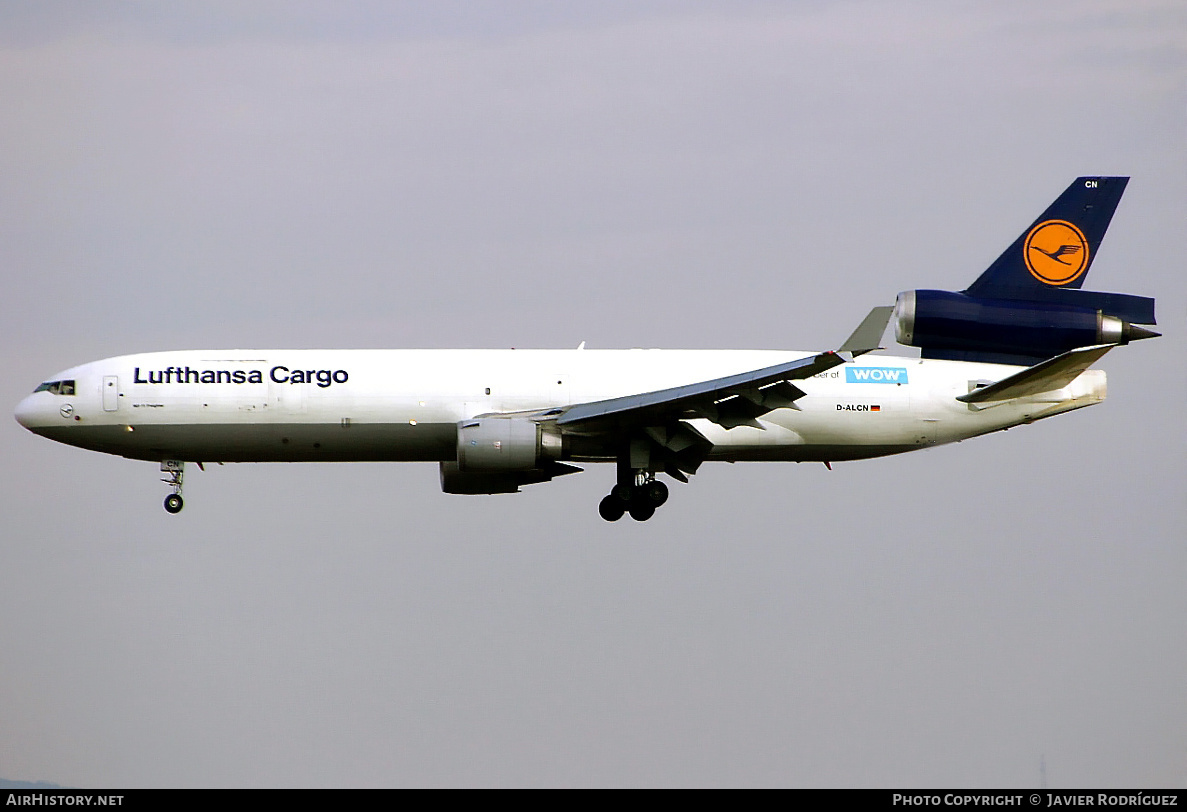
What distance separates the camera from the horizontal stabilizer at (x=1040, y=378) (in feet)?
136

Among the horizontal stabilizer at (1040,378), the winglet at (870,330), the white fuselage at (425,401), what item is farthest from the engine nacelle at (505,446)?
the horizontal stabilizer at (1040,378)

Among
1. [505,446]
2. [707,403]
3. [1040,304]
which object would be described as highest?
[1040,304]

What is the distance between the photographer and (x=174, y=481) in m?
44.1

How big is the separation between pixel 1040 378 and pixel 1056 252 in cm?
491

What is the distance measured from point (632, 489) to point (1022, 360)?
1112 cm

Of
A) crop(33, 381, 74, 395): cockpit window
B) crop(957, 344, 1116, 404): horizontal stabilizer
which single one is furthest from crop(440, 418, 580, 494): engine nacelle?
crop(957, 344, 1116, 404): horizontal stabilizer

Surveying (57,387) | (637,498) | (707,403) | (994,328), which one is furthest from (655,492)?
(57,387)

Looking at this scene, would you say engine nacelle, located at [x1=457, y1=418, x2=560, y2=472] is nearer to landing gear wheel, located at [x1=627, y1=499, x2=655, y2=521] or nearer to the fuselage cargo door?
landing gear wheel, located at [x1=627, y1=499, x2=655, y2=521]

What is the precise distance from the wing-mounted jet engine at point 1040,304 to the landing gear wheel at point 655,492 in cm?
758

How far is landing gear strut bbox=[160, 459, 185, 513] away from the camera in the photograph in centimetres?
4394

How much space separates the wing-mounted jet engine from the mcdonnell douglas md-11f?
0.06m

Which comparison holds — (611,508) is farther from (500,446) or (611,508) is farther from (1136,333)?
(1136,333)
